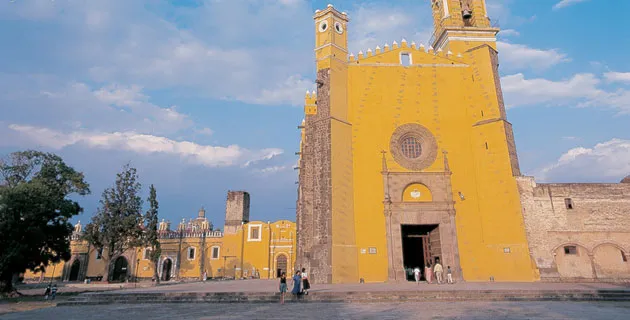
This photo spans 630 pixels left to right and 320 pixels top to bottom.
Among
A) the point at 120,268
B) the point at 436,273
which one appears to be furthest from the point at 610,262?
the point at 120,268

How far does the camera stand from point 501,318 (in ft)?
24.5

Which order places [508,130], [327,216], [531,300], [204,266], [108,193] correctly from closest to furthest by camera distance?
[531,300] < [327,216] < [508,130] < [108,193] < [204,266]

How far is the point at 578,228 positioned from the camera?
17969 mm

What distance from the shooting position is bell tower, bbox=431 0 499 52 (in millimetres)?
22109

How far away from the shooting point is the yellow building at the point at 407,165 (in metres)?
17.6

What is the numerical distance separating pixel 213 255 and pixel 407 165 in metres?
22.6

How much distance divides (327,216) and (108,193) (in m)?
18.6

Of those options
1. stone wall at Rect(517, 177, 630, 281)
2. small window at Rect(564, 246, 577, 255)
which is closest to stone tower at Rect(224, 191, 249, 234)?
stone wall at Rect(517, 177, 630, 281)

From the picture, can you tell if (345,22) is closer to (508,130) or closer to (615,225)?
(508,130)

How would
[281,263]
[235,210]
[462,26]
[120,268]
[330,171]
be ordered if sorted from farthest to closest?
[235,210] < [120,268] < [281,263] < [462,26] < [330,171]

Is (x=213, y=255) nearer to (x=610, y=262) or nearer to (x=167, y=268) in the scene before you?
(x=167, y=268)

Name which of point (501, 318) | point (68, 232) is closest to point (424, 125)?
point (501, 318)

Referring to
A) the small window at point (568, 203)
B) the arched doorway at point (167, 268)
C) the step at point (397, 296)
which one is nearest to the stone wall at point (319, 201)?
the step at point (397, 296)

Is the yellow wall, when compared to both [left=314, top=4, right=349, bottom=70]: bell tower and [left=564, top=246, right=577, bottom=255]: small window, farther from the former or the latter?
[left=564, top=246, right=577, bottom=255]: small window
